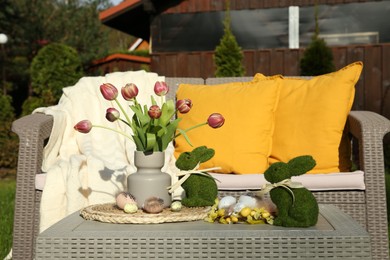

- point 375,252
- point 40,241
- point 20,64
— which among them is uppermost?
point 20,64

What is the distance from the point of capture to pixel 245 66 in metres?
10.5

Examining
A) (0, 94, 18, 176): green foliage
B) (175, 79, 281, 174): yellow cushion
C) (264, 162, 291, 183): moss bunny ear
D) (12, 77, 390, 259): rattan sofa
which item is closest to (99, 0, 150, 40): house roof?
(0, 94, 18, 176): green foliage

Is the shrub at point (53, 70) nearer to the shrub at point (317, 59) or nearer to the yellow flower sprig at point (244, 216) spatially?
the shrub at point (317, 59)

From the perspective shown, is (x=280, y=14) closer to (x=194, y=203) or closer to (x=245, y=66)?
(x=245, y=66)

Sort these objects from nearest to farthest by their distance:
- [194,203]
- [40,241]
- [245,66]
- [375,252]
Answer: [40,241], [194,203], [375,252], [245,66]

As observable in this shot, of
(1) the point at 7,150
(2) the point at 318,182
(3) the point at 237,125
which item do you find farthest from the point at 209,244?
(1) the point at 7,150

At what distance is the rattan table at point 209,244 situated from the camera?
5.85 feet

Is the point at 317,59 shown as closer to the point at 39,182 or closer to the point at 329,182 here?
the point at 329,182

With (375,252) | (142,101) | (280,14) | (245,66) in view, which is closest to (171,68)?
(245,66)

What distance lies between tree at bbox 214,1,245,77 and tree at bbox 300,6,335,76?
0.99 metres

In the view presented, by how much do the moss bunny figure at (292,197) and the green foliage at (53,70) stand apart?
9320 mm

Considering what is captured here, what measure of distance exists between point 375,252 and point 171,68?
8309 mm

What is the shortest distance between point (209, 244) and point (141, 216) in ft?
1.12

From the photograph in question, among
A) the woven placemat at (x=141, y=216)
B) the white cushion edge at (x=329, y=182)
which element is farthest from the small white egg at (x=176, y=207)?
the white cushion edge at (x=329, y=182)
